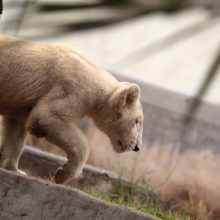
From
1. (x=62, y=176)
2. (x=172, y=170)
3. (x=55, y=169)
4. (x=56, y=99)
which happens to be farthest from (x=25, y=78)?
(x=172, y=170)

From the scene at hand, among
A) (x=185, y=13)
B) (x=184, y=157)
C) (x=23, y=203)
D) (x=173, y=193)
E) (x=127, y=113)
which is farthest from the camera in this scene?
(x=184, y=157)

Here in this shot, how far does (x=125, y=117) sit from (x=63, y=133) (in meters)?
0.65

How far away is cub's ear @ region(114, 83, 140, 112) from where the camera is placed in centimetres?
420

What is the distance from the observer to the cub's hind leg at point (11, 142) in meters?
4.13

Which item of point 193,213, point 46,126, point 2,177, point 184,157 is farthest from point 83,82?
point 184,157

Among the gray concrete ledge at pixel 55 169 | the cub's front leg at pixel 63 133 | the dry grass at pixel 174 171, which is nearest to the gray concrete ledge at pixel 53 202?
the cub's front leg at pixel 63 133

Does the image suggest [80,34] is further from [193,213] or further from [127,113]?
[193,213]

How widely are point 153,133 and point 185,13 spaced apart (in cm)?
840

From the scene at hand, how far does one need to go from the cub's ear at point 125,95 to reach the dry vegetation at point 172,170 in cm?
225

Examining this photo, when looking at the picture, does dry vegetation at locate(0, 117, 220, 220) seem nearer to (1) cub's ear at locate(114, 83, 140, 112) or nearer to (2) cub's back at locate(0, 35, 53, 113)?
(1) cub's ear at locate(114, 83, 140, 112)

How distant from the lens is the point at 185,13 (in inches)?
19.0

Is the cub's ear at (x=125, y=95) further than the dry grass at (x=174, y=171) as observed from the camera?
No

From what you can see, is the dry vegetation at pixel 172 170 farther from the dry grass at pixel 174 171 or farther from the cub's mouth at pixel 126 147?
the cub's mouth at pixel 126 147

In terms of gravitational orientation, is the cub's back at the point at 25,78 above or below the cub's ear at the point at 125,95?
above
